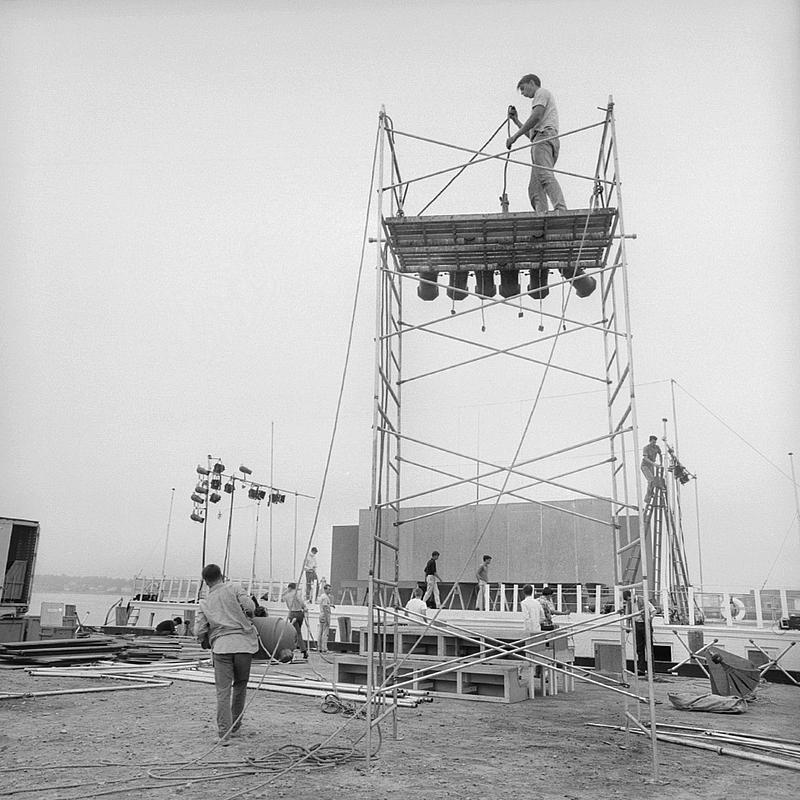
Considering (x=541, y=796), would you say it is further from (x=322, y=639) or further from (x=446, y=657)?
(x=322, y=639)

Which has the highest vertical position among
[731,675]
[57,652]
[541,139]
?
[541,139]

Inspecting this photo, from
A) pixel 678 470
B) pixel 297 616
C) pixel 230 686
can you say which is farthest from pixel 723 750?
pixel 678 470

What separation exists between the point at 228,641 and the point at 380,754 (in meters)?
2.07

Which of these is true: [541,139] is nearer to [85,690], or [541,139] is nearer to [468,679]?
[468,679]

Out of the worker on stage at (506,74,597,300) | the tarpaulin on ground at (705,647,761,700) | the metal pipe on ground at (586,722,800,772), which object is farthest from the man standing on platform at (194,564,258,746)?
the tarpaulin on ground at (705,647,761,700)

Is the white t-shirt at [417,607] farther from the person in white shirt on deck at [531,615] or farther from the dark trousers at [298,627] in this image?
the dark trousers at [298,627]

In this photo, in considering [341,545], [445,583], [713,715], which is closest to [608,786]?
[713,715]

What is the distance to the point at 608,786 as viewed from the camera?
632 centimetres

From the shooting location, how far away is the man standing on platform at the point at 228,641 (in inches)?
320

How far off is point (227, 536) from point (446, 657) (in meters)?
17.3

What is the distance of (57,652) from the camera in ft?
54.1

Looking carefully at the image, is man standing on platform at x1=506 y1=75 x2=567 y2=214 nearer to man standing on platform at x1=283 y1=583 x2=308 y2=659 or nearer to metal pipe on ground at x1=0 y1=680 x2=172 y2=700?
metal pipe on ground at x1=0 y1=680 x2=172 y2=700

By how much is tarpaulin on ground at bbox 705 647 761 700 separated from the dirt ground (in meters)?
0.88

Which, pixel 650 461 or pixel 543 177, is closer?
pixel 543 177
